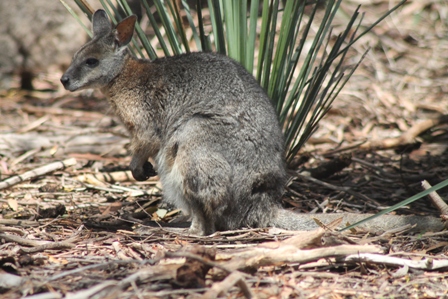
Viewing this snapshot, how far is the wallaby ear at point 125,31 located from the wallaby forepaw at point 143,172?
0.95m

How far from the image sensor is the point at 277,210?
160 inches

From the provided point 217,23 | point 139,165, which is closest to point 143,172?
point 139,165

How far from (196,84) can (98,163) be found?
2.10 m

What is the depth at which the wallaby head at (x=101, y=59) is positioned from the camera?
449 centimetres

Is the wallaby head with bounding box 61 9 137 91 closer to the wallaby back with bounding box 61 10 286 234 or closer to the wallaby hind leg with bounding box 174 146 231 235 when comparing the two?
the wallaby back with bounding box 61 10 286 234

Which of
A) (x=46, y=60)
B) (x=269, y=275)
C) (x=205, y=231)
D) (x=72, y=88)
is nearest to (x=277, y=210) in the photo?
(x=205, y=231)

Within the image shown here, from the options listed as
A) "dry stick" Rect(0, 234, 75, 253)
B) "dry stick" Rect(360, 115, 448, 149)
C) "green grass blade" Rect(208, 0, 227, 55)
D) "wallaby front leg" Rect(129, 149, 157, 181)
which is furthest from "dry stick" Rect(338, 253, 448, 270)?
"dry stick" Rect(360, 115, 448, 149)

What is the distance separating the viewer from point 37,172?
17.4 ft

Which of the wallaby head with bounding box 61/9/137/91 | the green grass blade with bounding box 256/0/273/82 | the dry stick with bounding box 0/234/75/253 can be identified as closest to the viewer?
the dry stick with bounding box 0/234/75/253

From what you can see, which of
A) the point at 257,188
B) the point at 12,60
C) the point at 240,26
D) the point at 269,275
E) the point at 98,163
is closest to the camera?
→ the point at 269,275

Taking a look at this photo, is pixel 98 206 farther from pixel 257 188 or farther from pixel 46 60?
pixel 46 60

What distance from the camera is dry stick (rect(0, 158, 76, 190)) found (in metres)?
4.97

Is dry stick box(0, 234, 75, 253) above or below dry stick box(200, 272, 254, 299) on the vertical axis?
below

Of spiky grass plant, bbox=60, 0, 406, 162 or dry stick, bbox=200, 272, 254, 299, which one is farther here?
spiky grass plant, bbox=60, 0, 406, 162
